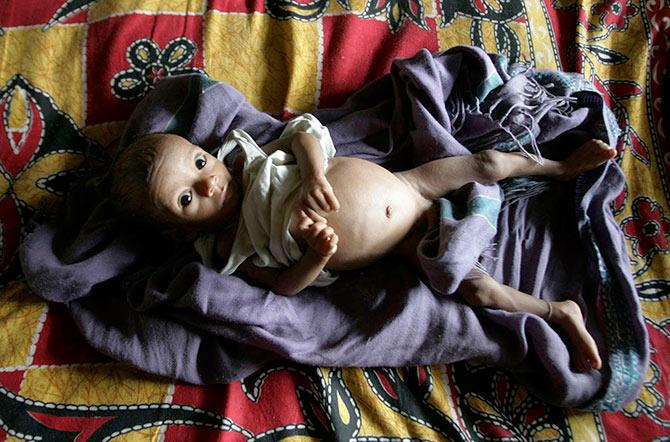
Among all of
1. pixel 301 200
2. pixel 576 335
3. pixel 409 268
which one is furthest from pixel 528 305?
pixel 301 200

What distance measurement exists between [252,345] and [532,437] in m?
0.48

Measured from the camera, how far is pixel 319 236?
Answer: 2.77 ft

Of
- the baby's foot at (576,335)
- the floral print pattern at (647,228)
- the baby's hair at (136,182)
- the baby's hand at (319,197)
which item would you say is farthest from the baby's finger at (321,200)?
the floral print pattern at (647,228)

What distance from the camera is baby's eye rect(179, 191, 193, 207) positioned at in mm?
945

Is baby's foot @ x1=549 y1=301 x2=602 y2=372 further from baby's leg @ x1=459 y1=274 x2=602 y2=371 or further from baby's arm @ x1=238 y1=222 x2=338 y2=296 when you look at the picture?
baby's arm @ x1=238 y1=222 x2=338 y2=296

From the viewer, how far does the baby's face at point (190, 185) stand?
3.05ft

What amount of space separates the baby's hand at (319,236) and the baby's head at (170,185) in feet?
0.64

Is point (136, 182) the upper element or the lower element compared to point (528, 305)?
upper

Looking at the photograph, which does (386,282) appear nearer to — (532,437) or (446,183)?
(446,183)

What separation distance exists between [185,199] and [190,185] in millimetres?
26

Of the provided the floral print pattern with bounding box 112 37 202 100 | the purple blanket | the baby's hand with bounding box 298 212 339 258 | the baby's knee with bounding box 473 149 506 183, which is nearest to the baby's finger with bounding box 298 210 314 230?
the baby's hand with bounding box 298 212 339 258

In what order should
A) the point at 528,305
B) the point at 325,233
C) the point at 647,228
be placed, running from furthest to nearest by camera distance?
the point at 647,228 → the point at 528,305 → the point at 325,233

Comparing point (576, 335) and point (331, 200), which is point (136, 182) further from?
point (576, 335)

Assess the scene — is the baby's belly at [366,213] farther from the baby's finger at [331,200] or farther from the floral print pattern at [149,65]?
the floral print pattern at [149,65]
